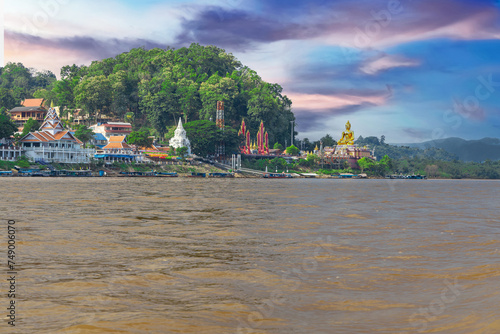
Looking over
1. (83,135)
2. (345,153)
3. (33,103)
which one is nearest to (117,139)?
(83,135)

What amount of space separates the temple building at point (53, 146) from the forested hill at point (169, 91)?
139 feet

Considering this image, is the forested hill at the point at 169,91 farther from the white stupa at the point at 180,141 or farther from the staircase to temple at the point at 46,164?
the staircase to temple at the point at 46,164

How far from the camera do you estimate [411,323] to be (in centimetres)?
682

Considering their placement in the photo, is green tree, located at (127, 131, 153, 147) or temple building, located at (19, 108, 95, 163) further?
green tree, located at (127, 131, 153, 147)

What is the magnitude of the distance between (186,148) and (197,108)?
3671 centimetres

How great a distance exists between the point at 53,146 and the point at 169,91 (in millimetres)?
56056

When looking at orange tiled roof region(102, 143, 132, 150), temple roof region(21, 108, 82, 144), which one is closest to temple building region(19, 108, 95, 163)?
temple roof region(21, 108, 82, 144)

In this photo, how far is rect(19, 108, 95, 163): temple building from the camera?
298ft

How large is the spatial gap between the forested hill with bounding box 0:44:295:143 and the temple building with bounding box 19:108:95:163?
42.4 meters

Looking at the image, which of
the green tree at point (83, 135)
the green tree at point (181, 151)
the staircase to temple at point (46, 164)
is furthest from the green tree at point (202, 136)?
the staircase to temple at point (46, 164)

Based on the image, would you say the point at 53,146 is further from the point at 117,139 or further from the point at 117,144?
the point at 117,139

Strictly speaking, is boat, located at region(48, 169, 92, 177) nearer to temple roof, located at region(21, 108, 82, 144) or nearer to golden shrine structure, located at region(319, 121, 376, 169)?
temple roof, located at region(21, 108, 82, 144)

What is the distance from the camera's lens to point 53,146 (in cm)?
9431

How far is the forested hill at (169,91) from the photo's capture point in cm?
14312
